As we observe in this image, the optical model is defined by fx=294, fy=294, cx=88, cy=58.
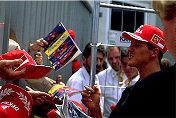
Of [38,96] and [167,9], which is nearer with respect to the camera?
[167,9]

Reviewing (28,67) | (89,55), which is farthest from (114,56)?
(28,67)

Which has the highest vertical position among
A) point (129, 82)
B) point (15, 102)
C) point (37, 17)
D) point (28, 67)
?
point (37, 17)

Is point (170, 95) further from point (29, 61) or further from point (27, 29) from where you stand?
point (27, 29)

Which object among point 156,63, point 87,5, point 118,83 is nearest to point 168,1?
point 156,63

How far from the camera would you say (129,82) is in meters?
3.59

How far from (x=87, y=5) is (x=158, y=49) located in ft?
14.7

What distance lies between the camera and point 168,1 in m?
1.18

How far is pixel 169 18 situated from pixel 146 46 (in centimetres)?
144

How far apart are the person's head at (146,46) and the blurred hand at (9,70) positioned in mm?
1023

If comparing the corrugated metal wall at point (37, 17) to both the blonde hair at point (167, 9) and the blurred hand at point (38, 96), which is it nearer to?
the blurred hand at point (38, 96)

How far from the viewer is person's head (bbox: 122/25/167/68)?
2.56 m

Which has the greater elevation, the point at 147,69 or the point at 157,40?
the point at 157,40

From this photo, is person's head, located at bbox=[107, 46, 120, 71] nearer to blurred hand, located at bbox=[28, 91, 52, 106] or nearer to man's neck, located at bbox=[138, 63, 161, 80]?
man's neck, located at bbox=[138, 63, 161, 80]

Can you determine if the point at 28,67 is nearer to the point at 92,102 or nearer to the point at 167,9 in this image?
the point at 92,102
